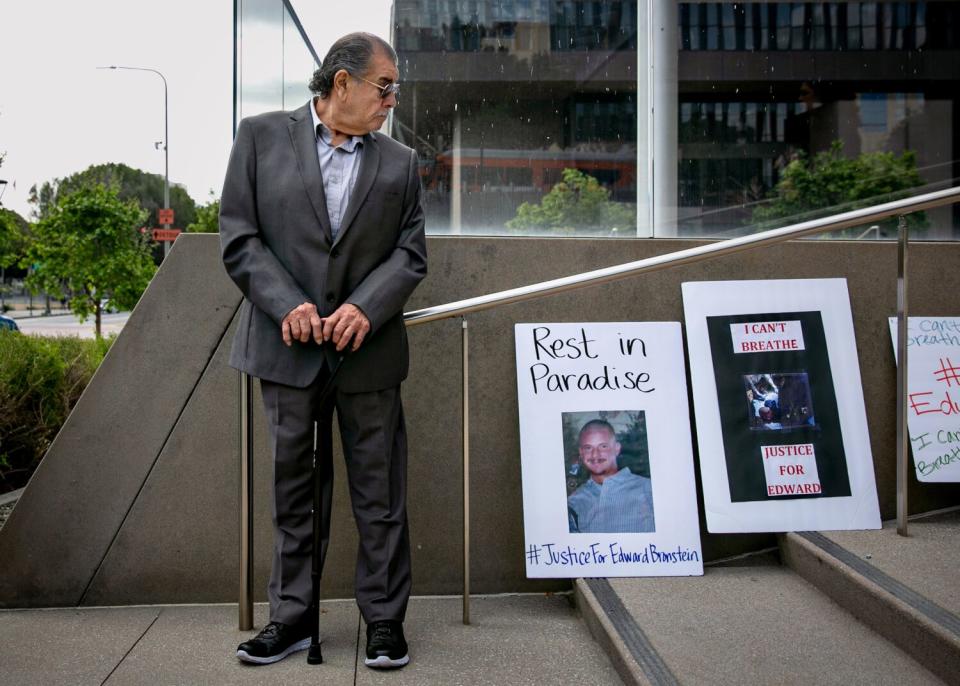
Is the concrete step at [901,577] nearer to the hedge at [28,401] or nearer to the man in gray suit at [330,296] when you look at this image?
the man in gray suit at [330,296]

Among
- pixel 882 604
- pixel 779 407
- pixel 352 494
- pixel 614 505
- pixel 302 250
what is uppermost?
pixel 302 250

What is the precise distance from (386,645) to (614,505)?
0.99m

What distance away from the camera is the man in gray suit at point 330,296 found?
8.60ft

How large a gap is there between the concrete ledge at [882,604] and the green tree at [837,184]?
1.63 metres

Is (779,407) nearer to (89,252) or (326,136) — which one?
(326,136)

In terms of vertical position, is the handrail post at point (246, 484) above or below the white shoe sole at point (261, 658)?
above

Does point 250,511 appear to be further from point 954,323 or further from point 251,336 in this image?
point 954,323

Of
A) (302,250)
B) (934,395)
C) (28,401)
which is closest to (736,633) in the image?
(934,395)

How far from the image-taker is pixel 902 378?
316 cm

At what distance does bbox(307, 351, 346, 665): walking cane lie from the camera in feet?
8.55

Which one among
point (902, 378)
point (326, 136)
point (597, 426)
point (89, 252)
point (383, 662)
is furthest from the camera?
point (89, 252)

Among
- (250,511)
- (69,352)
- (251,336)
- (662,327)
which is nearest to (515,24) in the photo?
(662,327)

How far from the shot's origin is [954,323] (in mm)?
3555

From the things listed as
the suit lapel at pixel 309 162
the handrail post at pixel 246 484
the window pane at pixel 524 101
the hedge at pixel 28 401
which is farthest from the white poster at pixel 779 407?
the hedge at pixel 28 401
